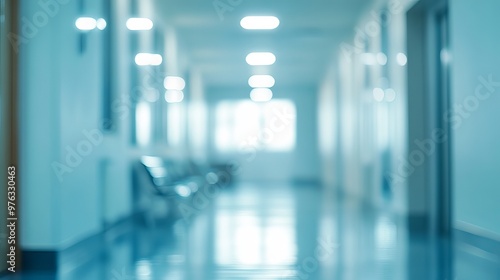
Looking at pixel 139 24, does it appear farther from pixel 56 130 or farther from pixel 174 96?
pixel 56 130

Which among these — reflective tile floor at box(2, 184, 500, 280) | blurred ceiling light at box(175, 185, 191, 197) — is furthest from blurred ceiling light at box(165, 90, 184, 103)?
reflective tile floor at box(2, 184, 500, 280)

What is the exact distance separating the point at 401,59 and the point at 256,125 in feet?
47.6

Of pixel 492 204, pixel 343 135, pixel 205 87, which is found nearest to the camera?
pixel 492 204

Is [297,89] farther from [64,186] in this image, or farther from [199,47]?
[64,186]

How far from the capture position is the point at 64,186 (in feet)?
16.7

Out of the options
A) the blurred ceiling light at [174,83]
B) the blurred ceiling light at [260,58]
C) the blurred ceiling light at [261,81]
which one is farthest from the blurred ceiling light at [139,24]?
the blurred ceiling light at [261,81]

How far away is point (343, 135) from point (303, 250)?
9.37m

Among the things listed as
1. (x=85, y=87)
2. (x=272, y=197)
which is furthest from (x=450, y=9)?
(x=272, y=197)

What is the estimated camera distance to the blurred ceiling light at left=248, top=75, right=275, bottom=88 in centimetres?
1865

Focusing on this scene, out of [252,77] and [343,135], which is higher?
[252,77]

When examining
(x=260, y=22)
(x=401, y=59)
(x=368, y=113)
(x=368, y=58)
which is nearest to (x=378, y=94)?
(x=368, y=113)

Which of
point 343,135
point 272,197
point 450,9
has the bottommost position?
point 272,197

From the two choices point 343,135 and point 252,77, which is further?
point 252,77

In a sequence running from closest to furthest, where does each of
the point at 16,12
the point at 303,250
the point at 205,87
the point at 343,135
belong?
1. the point at 16,12
2. the point at 303,250
3. the point at 343,135
4. the point at 205,87
